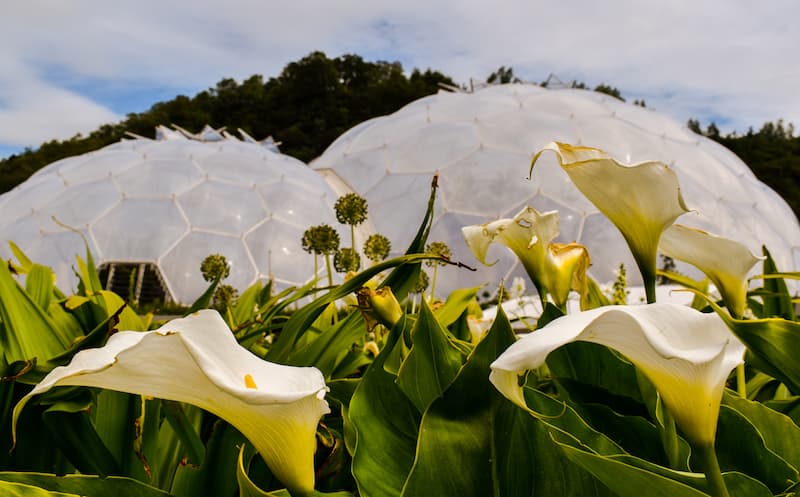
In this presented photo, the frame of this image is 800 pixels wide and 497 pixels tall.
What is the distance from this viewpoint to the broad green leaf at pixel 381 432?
42cm

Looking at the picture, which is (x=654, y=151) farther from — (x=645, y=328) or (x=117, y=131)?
(x=117, y=131)

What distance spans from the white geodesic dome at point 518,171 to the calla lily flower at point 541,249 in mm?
6827

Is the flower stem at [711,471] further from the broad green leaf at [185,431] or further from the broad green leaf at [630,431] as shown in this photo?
the broad green leaf at [185,431]

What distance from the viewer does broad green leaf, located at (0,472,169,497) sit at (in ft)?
1.42

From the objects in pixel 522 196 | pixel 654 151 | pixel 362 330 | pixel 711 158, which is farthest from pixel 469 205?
pixel 362 330

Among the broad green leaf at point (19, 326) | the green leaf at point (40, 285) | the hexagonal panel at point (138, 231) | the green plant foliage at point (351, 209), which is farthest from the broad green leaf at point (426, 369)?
the hexagonal panel at point (138, 231)

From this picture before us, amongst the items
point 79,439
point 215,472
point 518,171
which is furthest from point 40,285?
point 518,171

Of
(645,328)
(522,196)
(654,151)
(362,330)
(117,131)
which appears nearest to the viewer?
(645,328)

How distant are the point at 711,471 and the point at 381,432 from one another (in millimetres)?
213

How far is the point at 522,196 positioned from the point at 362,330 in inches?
315

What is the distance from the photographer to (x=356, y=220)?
1471 mm

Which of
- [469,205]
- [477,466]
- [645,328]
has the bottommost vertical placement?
[469,205]

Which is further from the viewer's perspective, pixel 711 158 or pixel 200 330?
pixel 711 158

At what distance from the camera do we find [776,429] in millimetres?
519
